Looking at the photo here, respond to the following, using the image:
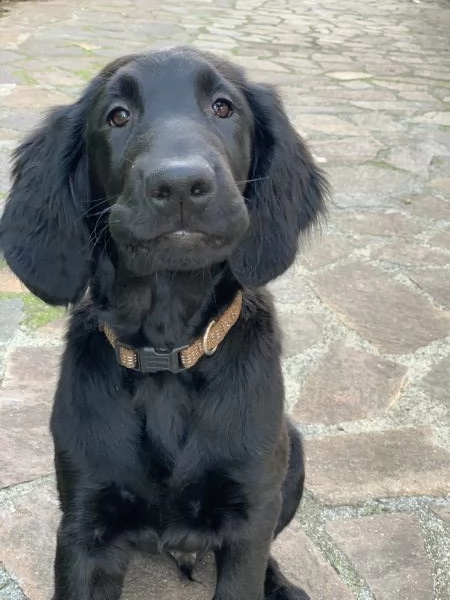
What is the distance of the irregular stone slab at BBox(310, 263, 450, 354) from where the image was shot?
316 cm

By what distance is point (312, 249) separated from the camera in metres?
3.79

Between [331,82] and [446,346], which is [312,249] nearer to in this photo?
[446,346]

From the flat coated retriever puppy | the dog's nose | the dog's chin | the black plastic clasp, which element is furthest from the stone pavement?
the dog's nose

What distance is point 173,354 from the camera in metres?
1.86

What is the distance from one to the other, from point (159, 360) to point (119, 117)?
552mm

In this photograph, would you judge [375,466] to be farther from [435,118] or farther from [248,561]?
[435,118]

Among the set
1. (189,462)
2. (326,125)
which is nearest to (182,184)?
(189,462)

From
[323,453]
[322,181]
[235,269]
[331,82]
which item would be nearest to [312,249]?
[323,453]

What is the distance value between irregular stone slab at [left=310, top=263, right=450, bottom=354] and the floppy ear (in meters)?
1.54

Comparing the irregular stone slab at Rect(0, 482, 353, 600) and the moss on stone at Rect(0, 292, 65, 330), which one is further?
the moss on stone at Rect(0, 292, 65, 330)

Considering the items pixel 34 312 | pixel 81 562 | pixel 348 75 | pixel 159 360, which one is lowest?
pixel 348 75

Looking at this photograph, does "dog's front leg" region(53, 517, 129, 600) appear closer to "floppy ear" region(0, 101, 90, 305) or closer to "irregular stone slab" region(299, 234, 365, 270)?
"floppy ear" region(0, 101, 90, 305)

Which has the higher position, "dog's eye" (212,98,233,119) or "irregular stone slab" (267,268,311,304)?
"dog's eye" (212,98,233,119)

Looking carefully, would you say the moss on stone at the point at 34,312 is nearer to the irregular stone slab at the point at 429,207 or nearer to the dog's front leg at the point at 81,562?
the dog's front leg at the point at 81,562
